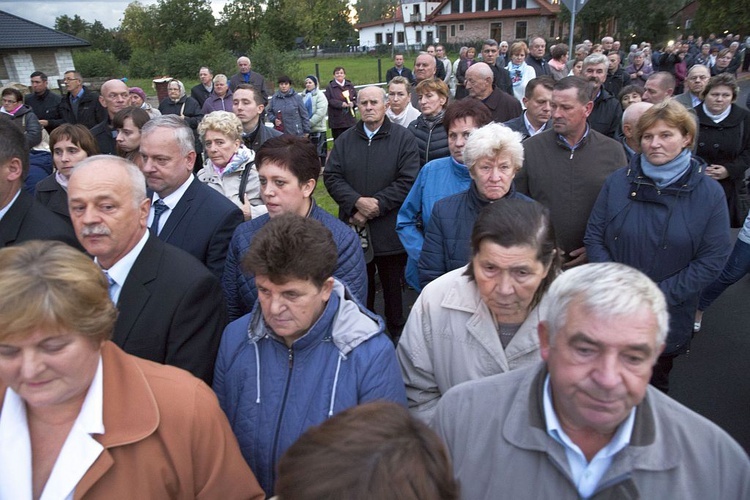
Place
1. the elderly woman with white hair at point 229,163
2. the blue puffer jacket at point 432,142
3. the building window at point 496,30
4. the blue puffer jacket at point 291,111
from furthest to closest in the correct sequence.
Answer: the building window at point 496,30 < the blue puffer jacket at point 291,111 < the blue puffer jacket at point 432,142 < the elderly woman with white hair at point 229,163

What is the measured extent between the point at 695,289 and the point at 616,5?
5181 cm

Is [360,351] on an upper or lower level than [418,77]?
lower

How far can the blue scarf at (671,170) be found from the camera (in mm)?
3262

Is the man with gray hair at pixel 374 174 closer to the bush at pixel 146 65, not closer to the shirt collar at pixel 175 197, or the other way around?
the shirt collar at pixel 175 197

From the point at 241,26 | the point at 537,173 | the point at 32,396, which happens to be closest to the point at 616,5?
the point at 241,26

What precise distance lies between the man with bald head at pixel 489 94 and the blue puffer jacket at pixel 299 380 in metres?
4.75

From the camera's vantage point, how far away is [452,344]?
229cm

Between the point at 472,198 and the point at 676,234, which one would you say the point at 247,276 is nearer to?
the point at 472,198

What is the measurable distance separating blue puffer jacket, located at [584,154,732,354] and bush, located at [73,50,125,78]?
39519mm

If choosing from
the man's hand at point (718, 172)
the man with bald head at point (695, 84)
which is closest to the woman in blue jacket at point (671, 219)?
the man's hand at point (718, 172)

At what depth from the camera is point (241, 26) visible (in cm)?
4597

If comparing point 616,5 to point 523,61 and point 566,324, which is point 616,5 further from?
point 566,324

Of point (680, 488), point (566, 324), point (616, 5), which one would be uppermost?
point (616, 5)

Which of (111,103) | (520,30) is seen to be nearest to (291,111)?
(111,103)
